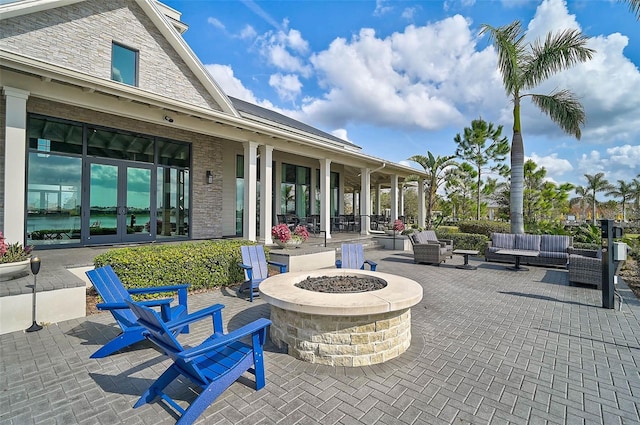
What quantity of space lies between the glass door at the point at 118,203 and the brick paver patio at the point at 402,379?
14.5 feet

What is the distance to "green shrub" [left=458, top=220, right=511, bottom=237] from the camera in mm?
14698

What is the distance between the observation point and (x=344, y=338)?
3.08 m

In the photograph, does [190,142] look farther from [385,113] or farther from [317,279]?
[385,113]

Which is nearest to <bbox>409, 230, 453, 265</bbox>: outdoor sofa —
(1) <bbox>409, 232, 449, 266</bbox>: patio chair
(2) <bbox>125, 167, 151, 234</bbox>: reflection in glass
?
(1) <bbox>409, 232, 449, 266</bbox>: patio chair

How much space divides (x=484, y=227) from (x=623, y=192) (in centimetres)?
3017

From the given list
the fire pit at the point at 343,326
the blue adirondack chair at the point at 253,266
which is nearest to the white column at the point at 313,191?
the blue adirondack chair at the point at 253,266

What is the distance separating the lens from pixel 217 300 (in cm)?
546

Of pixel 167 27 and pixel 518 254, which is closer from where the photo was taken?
pixel 518 254

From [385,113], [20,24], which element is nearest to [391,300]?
[20,24]

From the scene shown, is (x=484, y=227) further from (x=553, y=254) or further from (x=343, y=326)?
(x=343, y=326)

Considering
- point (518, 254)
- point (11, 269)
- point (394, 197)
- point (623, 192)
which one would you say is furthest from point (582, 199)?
point (11, 269)

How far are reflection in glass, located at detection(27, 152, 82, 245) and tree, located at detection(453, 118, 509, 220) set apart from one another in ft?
75.2

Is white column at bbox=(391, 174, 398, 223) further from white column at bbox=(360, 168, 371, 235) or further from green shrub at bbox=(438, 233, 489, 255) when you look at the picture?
green shrub at bbox=(438, 233, 489, 255)

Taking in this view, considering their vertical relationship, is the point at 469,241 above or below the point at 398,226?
below
